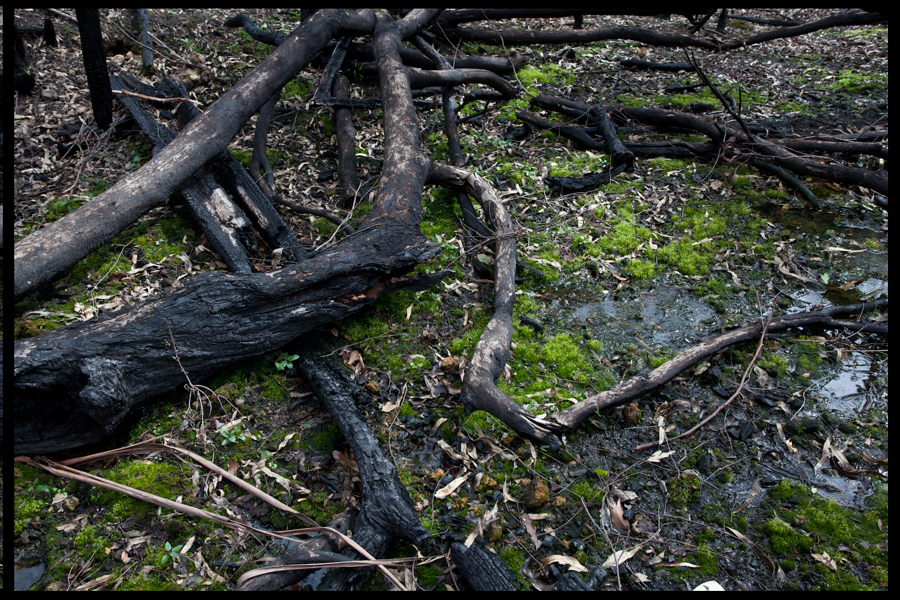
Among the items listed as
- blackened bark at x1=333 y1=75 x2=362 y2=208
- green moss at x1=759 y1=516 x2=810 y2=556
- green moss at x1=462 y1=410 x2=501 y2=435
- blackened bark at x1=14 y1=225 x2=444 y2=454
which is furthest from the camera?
blackened bark at x1=333 y1=75 x2=362 y2=208

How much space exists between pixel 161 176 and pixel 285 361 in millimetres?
2160

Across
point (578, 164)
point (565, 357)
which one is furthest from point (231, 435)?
point (578, 164)

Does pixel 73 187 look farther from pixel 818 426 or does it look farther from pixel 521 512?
pixel 818 426

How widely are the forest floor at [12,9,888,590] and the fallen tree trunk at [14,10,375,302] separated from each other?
58 cm

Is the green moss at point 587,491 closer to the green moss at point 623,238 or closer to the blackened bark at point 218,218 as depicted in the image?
the green moss at point 623,238

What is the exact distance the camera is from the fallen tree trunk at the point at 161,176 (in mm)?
3914

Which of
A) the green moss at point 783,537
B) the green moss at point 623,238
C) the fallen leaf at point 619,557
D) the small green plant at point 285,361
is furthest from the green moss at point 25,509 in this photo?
the green moss at point 623,238

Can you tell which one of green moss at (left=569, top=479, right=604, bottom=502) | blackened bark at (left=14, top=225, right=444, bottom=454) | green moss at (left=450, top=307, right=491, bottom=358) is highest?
blackened bark at (left=14, top=225, right=444, bottom=454)

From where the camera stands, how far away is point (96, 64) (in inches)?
A: 214

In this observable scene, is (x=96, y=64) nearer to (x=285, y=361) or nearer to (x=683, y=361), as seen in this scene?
(x=285, y=361)

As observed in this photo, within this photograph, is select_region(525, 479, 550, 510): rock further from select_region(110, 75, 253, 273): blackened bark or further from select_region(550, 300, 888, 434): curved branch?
select_region(110, 75, 253, 273): blackened bark

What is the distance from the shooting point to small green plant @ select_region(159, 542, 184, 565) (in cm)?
303

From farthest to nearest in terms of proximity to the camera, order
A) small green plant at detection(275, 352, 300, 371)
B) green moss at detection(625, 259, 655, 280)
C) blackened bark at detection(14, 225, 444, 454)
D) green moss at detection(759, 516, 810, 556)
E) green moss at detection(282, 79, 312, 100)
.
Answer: green moss at detection(282, 79, 312, 100) → green moss at detection(625, 259, 655, 280) → small green plant at detection(275, 352, 300, 371) → blackened bark at detection(14, 225, 444, 454) → green moss at detection(759, 516, 810, 556)

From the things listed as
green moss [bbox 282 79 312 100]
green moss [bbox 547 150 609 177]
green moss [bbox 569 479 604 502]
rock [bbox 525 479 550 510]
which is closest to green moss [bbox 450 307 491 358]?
rock [bbox 525 479 550 510]
